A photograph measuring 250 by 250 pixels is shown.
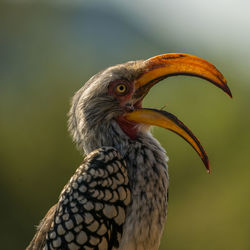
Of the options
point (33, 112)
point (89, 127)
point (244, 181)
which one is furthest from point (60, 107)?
point (89, 127)

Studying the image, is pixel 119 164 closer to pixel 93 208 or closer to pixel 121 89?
pixel 93 208

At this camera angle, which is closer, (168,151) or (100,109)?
(100,109)

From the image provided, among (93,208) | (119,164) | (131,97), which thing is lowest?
(93,208)

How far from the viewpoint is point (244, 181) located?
16438 millimetres

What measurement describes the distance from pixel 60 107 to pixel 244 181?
6.21 meters

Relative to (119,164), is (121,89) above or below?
above

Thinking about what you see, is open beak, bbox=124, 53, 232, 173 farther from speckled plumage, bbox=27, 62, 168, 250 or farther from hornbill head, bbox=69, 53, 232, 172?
speckled plumage, bbox=27, 62, 168, 250

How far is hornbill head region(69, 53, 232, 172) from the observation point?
4246mm

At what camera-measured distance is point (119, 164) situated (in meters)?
4.00

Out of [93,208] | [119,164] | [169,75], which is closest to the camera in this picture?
[93,208]

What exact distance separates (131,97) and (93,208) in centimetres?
103

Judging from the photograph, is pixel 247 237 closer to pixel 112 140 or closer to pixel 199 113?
pixel 199 113

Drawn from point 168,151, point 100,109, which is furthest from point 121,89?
point 168,151

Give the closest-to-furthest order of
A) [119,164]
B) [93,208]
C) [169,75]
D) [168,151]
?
[93,208], [119,164], [169,75], [168,151]
